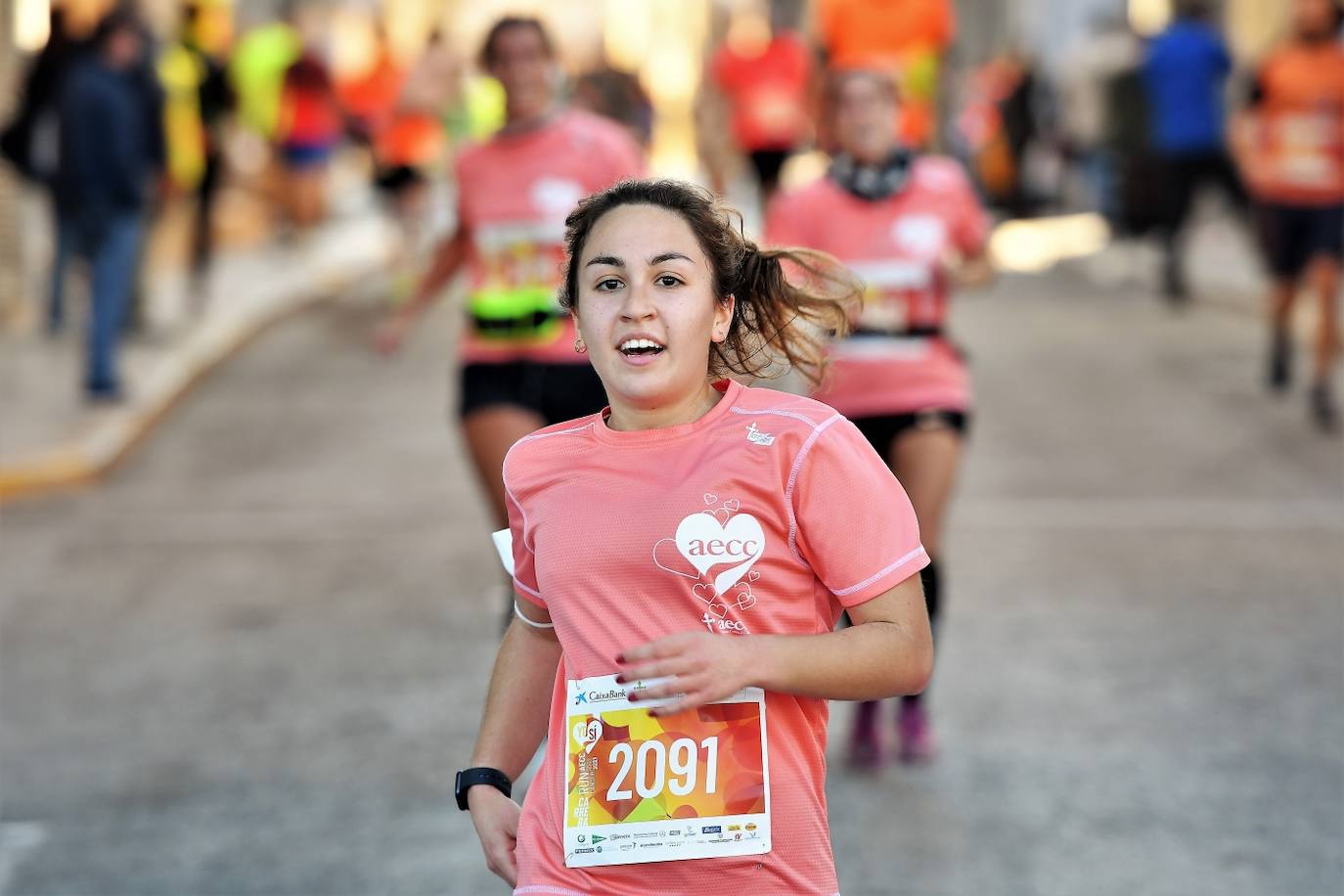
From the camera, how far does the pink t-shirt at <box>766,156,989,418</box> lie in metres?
6.12

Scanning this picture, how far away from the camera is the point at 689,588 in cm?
278

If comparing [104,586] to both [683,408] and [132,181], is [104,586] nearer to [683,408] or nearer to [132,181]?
[132,181]

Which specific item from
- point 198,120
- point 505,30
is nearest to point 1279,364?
point 505,30

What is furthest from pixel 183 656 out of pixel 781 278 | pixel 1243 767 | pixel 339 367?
pixel 339 367

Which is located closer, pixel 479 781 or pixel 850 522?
pixel 850 522

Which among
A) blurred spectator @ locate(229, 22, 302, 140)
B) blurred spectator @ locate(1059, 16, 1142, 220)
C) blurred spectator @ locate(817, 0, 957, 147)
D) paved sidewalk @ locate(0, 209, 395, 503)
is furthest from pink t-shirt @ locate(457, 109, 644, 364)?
blurred spectator @ locate(1059, 16, 1142, 220)

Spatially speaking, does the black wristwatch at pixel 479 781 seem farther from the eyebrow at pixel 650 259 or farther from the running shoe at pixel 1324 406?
the running shoe at pixel 1324 406

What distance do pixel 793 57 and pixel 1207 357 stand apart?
4164mm

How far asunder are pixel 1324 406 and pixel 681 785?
945 centimetres

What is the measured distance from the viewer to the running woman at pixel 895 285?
608cm

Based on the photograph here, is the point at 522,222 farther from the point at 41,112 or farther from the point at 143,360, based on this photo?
the point at 143,360

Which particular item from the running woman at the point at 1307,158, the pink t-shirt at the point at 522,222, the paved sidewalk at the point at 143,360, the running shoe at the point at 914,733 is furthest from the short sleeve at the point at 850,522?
the running woman at the point at 1307,158

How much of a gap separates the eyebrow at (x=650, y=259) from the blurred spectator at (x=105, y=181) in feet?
31.8

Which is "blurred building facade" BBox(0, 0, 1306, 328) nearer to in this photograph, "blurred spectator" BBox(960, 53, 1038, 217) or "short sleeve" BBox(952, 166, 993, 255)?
"short sleeve" BBox(952, 166, 993, 255)
